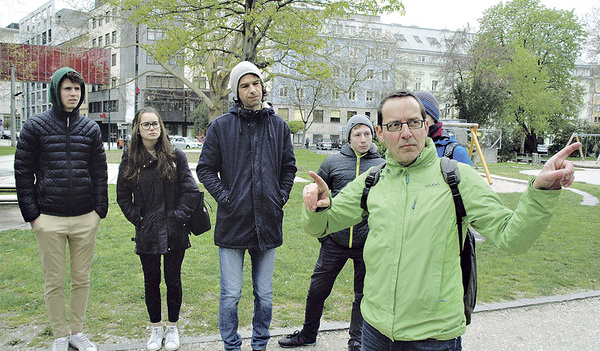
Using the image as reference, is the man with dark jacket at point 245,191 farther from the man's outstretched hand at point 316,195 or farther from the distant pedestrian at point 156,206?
the man's outstretched hand at point 316,195

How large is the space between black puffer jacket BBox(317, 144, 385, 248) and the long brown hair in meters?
1.24

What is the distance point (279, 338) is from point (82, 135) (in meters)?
2.33

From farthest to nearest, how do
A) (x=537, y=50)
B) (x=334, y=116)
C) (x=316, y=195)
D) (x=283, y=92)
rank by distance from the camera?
(x=334, y=116) < (x=283, y=92) < (x=537, y=50) < (x=316, y=195)

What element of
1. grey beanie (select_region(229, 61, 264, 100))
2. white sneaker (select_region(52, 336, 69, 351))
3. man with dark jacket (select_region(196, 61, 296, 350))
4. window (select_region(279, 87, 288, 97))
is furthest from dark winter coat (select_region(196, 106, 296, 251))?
window (select_region(279, 87, 288, 97))

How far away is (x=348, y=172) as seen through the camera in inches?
152

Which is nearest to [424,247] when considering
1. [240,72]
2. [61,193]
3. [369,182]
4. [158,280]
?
[369,182]

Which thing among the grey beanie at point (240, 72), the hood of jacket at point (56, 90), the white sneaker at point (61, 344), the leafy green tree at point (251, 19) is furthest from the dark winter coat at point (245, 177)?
the leafy green tree at point (251, 19)

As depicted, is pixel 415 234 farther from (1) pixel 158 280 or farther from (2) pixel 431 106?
(1) pixel 158 280

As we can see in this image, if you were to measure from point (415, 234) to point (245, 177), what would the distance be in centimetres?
159

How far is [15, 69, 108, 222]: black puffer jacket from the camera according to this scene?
→ 3463 millimetres

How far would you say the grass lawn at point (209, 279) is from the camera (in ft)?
14.0

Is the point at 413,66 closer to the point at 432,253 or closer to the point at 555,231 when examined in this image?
the point at 555,231

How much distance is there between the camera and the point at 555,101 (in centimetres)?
3697

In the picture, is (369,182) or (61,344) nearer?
(369,182)
